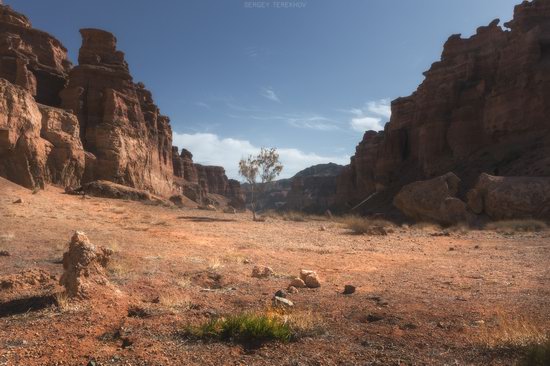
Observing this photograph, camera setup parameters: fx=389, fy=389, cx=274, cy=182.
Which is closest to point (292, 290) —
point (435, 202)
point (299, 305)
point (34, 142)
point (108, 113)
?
point (299, 305)

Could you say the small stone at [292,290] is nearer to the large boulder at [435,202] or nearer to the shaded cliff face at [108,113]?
the large boulder at [435,202]

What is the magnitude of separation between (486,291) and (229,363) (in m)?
5.16

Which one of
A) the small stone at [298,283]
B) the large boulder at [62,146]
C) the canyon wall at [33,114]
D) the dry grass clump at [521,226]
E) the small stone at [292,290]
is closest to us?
the small stone at [292,290]

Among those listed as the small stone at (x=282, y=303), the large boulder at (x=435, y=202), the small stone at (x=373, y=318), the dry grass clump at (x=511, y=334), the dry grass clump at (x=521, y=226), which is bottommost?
the small stone at (x=282, y=303)

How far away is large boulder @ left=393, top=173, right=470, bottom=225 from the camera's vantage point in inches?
914

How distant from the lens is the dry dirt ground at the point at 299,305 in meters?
4.08

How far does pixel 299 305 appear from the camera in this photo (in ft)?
19.9

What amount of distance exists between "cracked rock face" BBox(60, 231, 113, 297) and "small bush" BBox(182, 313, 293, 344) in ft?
6.63

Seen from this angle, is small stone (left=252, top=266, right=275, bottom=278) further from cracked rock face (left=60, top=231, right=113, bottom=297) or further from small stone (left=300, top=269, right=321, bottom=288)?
cracked rock face (left=60, top=231, right=113, bottom=297)

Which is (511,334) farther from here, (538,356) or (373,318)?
(373,318)


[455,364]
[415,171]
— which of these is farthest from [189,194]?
[455,364]

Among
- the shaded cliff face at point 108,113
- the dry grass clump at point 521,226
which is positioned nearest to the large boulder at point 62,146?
the shaded cliff face at point 108,113

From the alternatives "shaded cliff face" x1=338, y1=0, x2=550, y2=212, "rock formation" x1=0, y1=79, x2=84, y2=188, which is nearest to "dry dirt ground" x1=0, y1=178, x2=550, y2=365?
"rock formation" x1=0, y1=79, x2=84, y2=188

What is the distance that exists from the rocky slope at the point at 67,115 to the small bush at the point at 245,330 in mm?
24568
